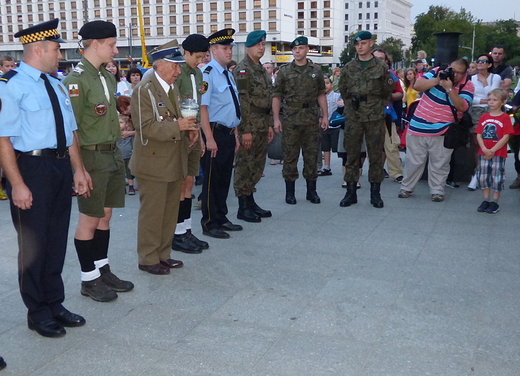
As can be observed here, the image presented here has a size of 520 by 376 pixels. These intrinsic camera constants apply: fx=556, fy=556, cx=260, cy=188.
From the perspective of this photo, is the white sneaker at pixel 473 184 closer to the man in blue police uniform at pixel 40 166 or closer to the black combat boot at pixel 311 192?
the black combat boot at pixel 311 192

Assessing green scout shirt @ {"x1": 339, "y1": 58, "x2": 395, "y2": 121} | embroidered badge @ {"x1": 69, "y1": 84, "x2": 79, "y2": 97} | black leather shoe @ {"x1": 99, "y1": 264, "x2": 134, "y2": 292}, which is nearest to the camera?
embroidered badge @ {"x1": 69, "y1": 84, "x2": 79, "y2": 97}

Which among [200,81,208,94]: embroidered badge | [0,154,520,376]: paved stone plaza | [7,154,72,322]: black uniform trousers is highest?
[200,81,208,94]: embroidered badge

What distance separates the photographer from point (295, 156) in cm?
753

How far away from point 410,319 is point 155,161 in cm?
235

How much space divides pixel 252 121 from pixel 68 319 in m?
3.39

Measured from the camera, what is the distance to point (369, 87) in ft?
23.2

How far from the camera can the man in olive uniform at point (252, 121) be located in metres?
6.32

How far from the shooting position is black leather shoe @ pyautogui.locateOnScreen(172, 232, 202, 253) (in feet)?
17.7

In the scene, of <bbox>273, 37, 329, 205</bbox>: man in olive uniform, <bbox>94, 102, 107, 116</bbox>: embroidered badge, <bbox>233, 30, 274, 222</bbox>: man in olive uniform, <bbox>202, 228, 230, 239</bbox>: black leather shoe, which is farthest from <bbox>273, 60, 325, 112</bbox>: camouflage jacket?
<bbox>94, 102, 107, 116</bbox>: embroidered badge

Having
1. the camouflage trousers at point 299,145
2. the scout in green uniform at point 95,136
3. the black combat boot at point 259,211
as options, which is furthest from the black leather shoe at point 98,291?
the camouflage trousers at point 299,145

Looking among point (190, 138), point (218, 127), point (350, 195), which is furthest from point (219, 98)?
point (350, 195)

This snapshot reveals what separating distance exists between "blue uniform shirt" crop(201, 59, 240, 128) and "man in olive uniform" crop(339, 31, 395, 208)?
6.46 ft

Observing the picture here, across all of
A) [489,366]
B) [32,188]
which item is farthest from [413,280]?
[32,188]

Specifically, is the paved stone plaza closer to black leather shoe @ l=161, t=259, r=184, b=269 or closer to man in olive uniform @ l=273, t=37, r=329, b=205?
black leather shoe @ l=161, t=259, r=184, b=269
